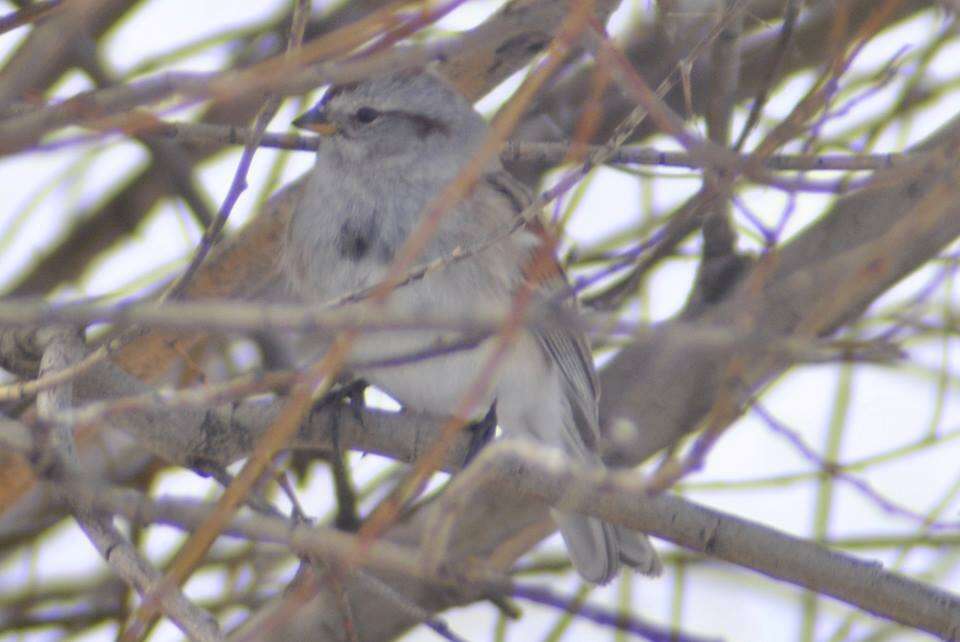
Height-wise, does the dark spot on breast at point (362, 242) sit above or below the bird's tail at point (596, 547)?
above

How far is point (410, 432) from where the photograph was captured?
139 inches

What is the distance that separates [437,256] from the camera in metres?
3.99

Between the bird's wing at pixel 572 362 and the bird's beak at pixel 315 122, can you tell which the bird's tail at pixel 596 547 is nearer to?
the bird's wing at pixel 572 362

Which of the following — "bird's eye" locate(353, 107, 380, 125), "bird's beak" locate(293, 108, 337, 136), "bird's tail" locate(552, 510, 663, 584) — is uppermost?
"bird's eye" locate(353, 107, 380, 125)

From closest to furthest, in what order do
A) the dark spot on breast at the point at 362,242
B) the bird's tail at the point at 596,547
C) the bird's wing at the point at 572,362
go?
the dark spot on breast at the point at 362,242 < the bird's tail at the point at 596,547 < the bird's wing at the point at 572,362

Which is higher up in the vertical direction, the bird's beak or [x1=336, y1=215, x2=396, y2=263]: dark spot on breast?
the bird's beak

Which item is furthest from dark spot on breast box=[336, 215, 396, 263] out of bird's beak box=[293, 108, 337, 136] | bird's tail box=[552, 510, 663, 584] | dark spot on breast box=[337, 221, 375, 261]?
bird's tail box=[552, 510, 663, 584]

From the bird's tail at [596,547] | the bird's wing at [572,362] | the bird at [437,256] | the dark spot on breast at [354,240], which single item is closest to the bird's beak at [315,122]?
the bird at [437,256]

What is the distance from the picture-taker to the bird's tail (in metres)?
4.25

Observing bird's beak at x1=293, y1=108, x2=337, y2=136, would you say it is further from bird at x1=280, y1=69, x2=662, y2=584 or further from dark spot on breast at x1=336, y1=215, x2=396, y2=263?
dark spot on breast at x1=336, y1=215, x2=396, y2=263

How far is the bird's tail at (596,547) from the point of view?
167 inches

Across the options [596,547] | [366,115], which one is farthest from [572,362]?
[366,115]

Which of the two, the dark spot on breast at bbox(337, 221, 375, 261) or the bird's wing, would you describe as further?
the bird's wing

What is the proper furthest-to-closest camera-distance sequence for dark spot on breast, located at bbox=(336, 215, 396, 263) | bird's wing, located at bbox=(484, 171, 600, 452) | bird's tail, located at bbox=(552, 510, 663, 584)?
bird's wing, located at bbox=(484, 171, 600, 452)
bird's tail, located at bbox=(552, 510, 663, 584)
dark spot on breast, located at bbox=(336, 215, 396, 263)
